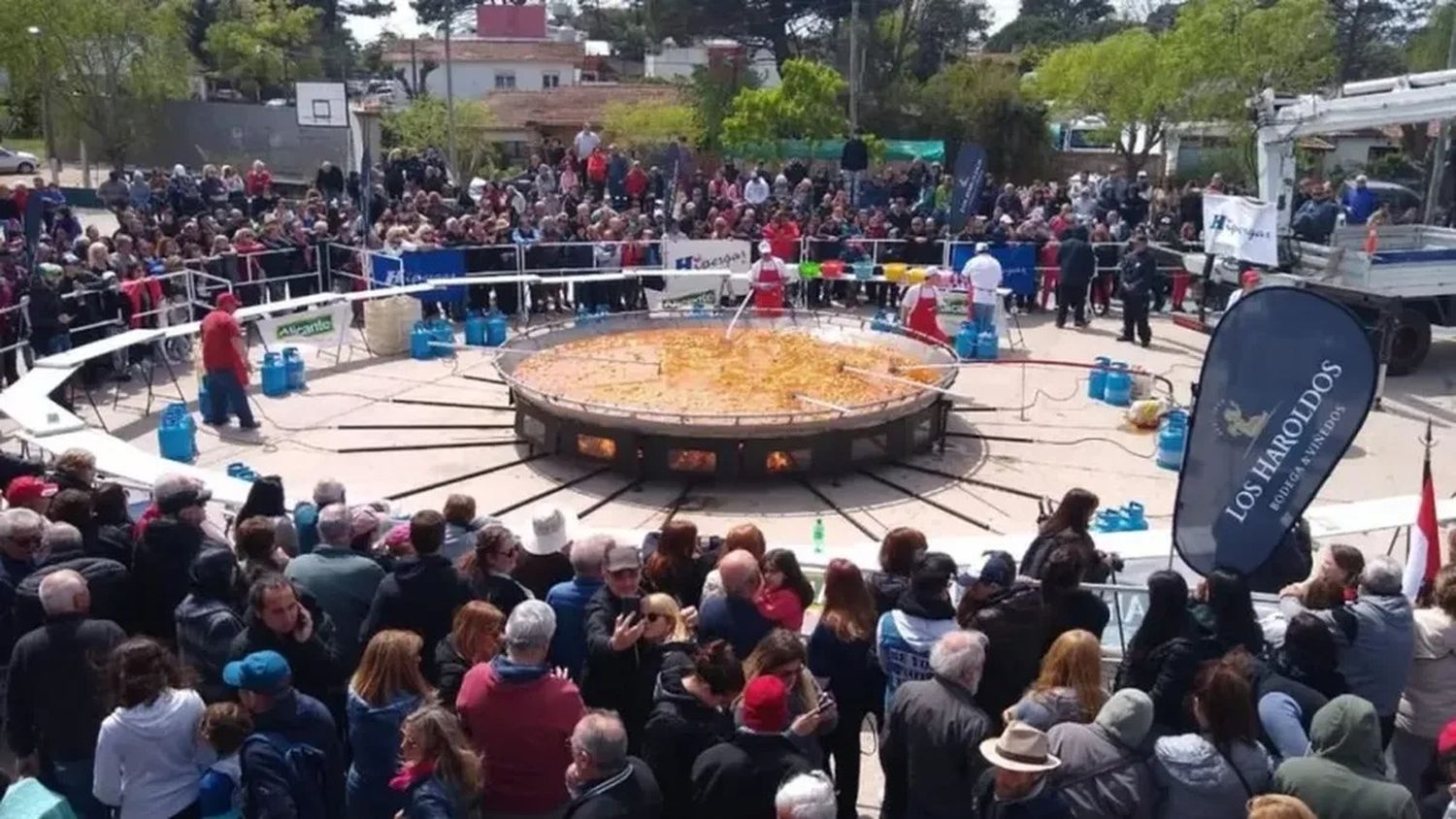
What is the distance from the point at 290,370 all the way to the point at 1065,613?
1254cm

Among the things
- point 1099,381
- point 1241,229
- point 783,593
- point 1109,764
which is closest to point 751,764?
point 1109,764

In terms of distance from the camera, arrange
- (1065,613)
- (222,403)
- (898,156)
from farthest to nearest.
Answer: (898,156) → (222,403) → (1065,613)

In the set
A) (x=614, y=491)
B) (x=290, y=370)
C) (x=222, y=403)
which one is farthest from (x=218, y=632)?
(x=290, y=370)

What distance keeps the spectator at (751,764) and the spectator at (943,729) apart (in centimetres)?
65

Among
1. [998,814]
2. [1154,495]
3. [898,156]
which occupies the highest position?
[898,156]

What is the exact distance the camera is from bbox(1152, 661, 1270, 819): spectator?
4777 millimetres

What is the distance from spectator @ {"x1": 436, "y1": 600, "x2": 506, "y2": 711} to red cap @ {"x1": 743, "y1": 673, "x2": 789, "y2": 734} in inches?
48.8

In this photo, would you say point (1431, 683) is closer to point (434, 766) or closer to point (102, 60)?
point (434, 766)

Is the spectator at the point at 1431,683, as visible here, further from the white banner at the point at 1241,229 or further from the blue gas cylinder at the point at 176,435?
the white banner at the point at 1241,229

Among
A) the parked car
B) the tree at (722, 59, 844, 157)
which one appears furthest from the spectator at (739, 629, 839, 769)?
the parked car

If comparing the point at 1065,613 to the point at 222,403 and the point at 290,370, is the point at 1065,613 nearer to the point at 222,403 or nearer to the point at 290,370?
the point at 222,403

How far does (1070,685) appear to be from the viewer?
5215 mm

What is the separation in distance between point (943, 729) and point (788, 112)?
31397 millimetres

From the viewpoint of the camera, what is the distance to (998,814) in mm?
4703
